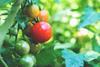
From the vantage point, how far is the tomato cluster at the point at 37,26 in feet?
4.68

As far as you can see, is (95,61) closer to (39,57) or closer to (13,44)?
(39,57)

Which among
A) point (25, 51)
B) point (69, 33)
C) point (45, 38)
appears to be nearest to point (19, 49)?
point (25, 51)

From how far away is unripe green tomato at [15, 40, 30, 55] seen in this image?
1.41 meters

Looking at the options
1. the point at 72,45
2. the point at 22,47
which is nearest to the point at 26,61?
the point at 22,47

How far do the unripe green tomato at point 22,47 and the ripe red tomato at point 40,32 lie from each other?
4 centimetres

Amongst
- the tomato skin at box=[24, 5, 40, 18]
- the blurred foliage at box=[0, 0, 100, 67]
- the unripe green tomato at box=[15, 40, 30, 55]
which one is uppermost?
the tomato skin at box=[24, 5, 40, 18]

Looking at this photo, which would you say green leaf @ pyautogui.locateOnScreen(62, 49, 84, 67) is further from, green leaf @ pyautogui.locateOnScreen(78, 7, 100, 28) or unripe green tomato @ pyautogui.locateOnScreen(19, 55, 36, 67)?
green leaf @ pyautogui.locateOnScreen(78, 7, 100, 28)

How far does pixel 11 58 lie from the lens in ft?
4.87

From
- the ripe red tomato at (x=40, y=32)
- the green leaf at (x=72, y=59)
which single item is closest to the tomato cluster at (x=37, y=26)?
the ripe red tomato at (x=40, y=32)

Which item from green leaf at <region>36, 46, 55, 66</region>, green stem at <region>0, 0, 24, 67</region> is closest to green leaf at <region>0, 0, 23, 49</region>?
green stem at <region>0, 0, 24, 67</region>

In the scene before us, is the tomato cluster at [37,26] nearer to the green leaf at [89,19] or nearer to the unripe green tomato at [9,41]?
the unripe green tomato at [9,41]

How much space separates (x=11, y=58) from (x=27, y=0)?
0.22m

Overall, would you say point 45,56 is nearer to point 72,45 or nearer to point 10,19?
point 10,19

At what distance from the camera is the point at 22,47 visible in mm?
1405
